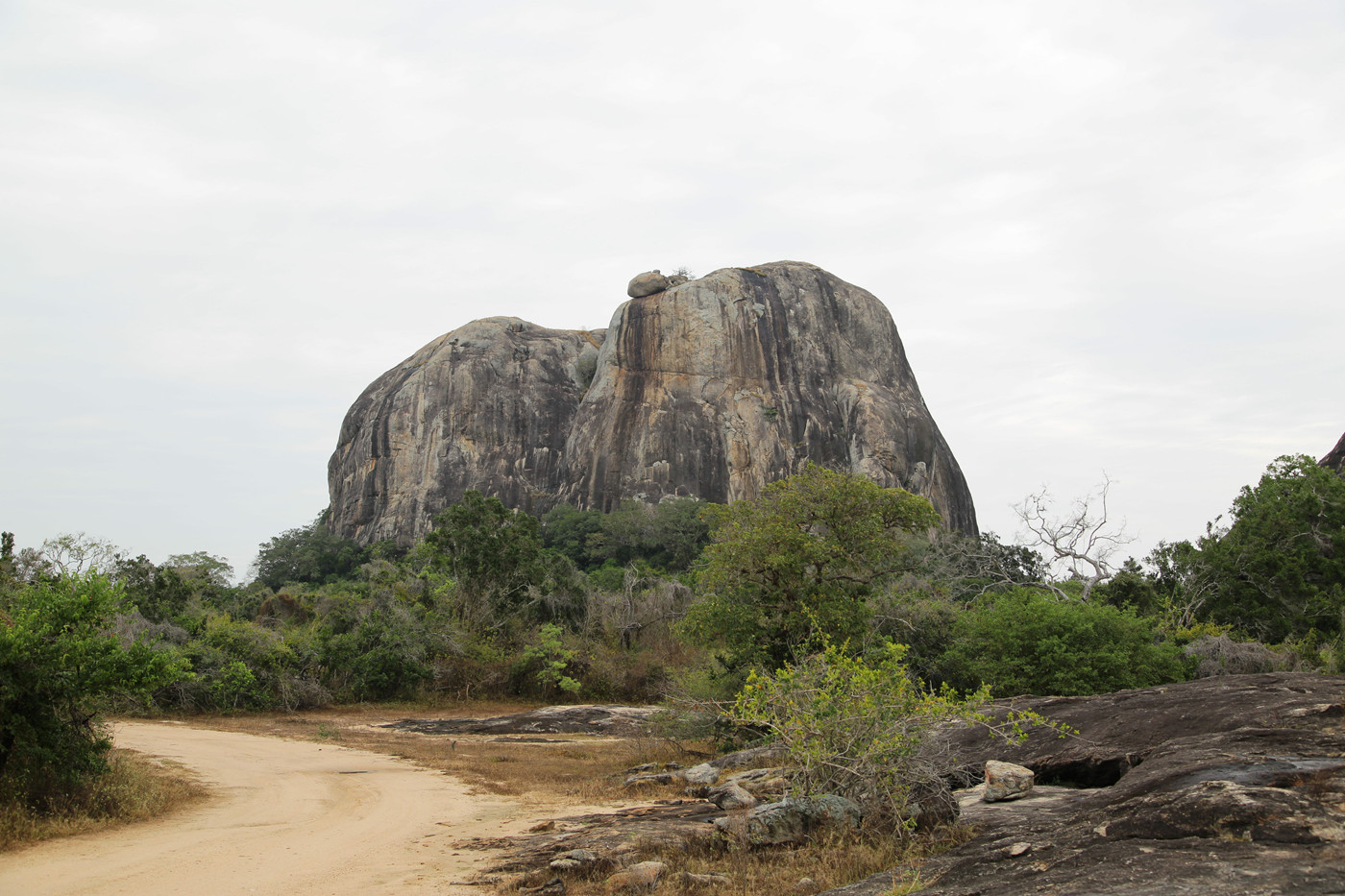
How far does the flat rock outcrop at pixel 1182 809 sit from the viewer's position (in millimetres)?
4105

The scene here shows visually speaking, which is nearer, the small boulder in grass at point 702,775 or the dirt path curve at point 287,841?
the dirt path curve at point 287,841

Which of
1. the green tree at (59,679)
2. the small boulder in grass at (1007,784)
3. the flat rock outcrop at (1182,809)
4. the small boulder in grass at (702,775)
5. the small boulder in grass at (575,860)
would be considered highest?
the green tree at (59,679)

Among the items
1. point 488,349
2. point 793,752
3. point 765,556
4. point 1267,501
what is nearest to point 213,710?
point 765,556

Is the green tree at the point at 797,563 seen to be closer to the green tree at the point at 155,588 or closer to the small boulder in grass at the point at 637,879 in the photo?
the small boulder in grass at the point at 637,879

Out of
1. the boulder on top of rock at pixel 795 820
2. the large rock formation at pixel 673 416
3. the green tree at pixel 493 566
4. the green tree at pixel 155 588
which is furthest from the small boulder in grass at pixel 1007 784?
the large rock formation at pixel 673 416

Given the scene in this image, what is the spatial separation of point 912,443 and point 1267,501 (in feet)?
86.2

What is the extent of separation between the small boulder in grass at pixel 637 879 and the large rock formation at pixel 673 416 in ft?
128

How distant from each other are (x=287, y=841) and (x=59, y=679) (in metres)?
2.63

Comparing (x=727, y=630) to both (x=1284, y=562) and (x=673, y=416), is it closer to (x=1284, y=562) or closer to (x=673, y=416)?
(x=1284, y=562)

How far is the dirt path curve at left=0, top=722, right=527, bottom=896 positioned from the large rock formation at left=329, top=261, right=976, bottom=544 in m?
34.2

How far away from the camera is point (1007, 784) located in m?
7.43

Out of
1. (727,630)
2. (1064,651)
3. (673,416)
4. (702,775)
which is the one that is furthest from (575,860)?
(673,416)

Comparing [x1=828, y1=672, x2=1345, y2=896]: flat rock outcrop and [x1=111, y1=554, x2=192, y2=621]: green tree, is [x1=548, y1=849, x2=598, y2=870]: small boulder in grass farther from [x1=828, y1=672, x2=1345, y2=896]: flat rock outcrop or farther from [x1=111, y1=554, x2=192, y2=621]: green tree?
[x1=111, y1=554, x2=192, y2=621]: green tree

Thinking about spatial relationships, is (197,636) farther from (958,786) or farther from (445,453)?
(445,453)
